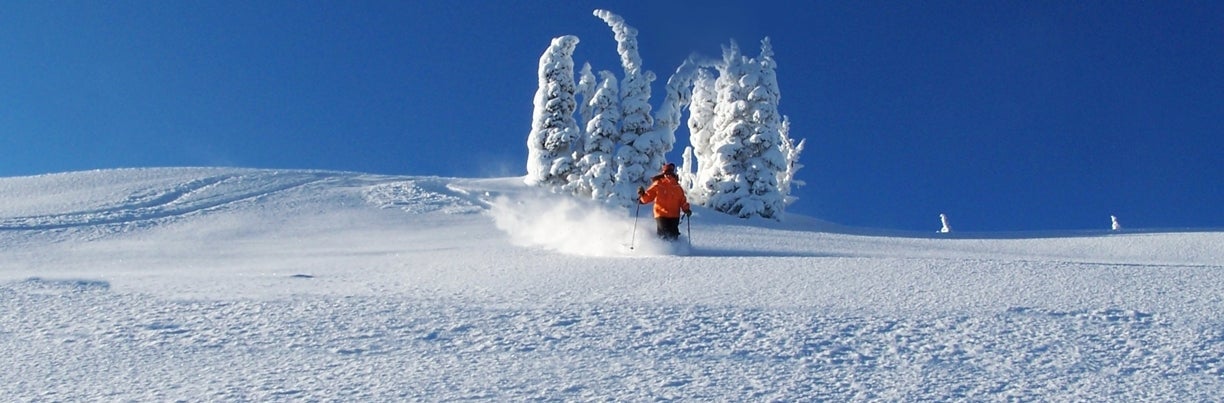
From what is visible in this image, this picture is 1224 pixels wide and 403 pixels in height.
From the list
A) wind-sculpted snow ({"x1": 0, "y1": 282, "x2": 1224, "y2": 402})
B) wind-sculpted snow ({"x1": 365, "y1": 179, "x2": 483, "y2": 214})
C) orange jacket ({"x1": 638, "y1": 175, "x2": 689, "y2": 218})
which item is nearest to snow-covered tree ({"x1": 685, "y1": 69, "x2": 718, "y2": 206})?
wind-sculpted snow ({"x1": 365, "y1": 179, "x2": 483, "y2": 214})

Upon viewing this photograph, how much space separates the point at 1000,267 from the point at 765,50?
23582 millimetres

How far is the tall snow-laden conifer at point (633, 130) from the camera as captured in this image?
31.4 meters

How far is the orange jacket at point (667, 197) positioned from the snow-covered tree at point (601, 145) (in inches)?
574

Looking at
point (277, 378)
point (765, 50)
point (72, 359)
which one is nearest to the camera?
point (277, 378)

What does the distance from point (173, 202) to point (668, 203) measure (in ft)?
56.7

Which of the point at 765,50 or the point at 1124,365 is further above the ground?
the point at 765,50

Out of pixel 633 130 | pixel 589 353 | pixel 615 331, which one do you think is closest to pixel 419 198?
pixel 633 130

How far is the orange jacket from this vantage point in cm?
1623

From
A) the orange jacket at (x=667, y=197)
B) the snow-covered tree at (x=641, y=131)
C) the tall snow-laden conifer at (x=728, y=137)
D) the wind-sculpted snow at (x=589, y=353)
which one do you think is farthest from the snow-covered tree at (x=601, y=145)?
the wind-sculpted snow at (x=589, y=353)

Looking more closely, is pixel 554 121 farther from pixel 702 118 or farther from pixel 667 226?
pixel 667 226

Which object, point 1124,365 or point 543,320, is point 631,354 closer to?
point 543,320

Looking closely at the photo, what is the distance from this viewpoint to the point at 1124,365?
7.02m

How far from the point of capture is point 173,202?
27641 mm

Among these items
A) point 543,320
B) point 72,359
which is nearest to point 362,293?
point 543,320
